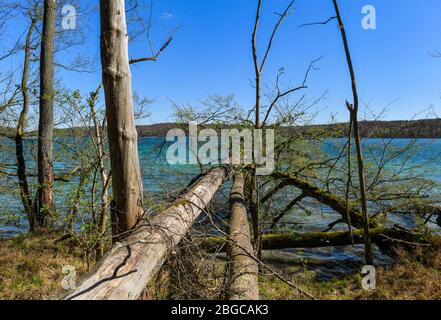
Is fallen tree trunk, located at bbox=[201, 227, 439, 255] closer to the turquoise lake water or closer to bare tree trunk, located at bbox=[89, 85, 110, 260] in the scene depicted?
the turquoise lake water

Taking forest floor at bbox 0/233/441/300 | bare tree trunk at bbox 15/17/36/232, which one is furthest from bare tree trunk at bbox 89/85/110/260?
bare tree trunk at bbox 15/17/36/232

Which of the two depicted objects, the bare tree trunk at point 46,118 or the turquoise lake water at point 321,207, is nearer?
the turquoise lake water at point 321,207

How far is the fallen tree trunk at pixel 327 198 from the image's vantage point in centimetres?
768

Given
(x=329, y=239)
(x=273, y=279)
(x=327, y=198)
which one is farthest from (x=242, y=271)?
(x=327, y=198)

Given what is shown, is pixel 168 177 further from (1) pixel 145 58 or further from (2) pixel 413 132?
(2) pixel 413 132

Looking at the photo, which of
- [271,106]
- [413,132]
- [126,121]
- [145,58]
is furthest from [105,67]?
[413,132]

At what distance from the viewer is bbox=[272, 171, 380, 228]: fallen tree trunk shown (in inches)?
302

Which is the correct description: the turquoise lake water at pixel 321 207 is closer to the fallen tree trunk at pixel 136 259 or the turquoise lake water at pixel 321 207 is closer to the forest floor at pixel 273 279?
the forest floor at pixel 273 279

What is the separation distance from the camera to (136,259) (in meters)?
2.83
